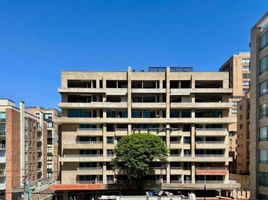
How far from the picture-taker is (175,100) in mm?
58031

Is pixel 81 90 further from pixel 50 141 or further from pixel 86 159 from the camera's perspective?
pixel 50 141

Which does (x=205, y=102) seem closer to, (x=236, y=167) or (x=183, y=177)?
(x=183, y=177)

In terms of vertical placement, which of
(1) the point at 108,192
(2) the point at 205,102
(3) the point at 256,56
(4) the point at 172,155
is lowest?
(1) the point at 108,192

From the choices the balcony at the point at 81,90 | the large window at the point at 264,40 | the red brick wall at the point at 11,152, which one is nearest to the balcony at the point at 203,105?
the balcony at the point at 81,90

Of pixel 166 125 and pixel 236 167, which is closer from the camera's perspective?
pixel 166 125

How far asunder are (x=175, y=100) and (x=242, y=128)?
89.9 feet

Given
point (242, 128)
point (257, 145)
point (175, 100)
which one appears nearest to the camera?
point (257, 145)

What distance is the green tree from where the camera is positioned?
4928cm

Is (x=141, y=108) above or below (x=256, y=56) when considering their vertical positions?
below

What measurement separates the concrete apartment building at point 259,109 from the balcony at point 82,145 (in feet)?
84.9

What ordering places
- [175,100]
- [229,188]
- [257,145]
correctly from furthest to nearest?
[175,100], [229,188], [257,145]

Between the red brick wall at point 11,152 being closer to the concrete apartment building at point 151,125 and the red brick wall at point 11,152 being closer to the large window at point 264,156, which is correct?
the concrete apartment building at point 151,125

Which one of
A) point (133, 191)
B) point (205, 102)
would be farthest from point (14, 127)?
point (205, 102)

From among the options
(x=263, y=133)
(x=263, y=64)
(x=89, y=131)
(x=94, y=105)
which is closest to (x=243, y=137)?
(x=263, y=133)
